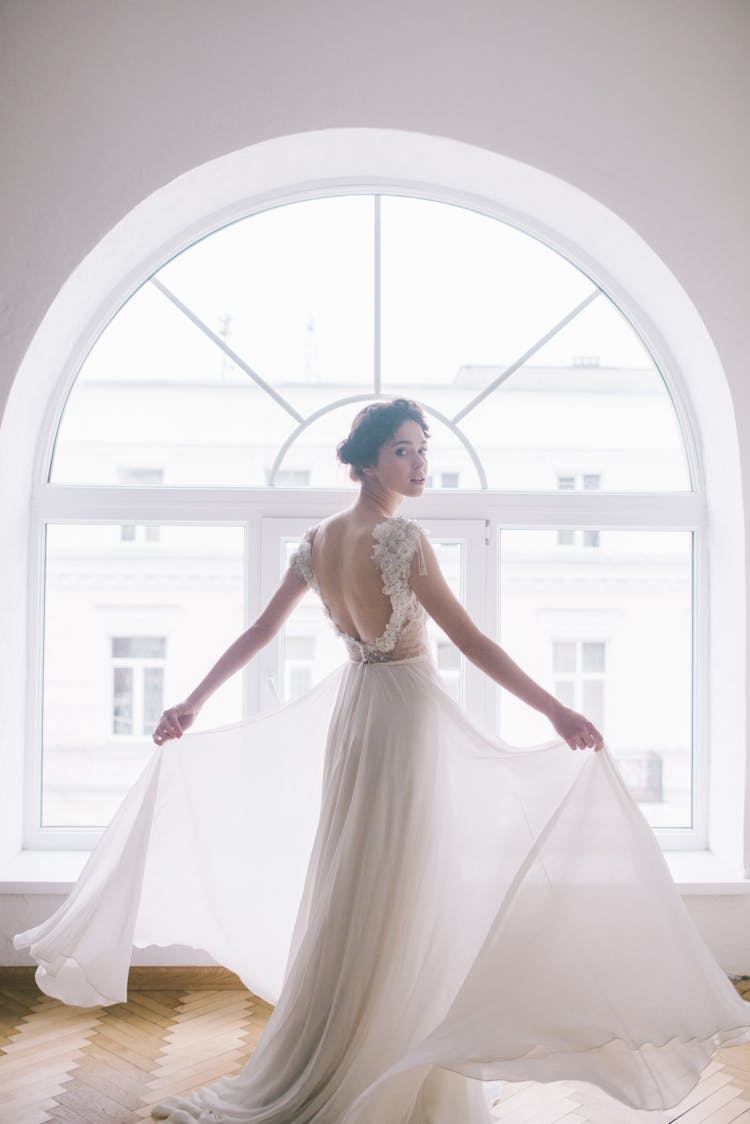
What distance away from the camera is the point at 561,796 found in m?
2.29

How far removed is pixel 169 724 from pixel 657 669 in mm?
2098

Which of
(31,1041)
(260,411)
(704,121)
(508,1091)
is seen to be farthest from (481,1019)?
(704,121)

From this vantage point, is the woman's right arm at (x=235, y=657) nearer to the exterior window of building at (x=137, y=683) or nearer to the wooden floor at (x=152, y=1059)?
the wooden floor at (x=152, y=1059)

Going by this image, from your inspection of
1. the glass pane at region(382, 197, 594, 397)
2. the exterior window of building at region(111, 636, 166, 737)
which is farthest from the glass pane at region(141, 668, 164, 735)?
the glass pane at region(382, 197, 594, 397)

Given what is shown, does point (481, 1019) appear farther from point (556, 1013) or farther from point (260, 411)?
point (260, 411)

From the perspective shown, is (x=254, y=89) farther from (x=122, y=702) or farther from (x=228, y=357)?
(x=122, y=702)

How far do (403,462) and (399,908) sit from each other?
1129mm

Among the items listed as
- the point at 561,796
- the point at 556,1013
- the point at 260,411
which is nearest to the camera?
the point at 556,1013

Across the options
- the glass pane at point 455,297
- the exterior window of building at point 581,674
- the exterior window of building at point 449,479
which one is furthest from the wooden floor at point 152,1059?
the glass pane at point 455,297

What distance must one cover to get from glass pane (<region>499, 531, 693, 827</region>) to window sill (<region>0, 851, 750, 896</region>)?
11.1 inches

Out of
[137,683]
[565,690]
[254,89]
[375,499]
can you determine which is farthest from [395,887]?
[254,89]

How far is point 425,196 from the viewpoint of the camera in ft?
11.8

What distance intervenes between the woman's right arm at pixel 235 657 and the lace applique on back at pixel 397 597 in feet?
0.62

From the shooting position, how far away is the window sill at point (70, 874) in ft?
10.3
